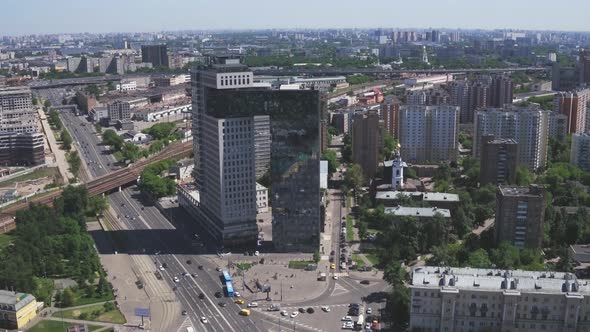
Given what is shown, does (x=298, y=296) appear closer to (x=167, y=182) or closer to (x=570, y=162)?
(x=167, y=182)

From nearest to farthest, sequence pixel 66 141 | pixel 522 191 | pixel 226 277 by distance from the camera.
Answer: pixel 226 277 < pixel 522 191 < pixel 66 141

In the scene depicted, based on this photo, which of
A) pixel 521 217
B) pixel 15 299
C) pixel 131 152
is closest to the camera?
pixel 15 299

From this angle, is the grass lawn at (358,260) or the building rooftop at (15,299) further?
the grass lawn at (358,260)

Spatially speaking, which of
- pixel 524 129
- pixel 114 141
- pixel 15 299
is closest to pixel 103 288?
pixel 15 299

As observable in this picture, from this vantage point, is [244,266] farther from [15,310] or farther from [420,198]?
[420,198]

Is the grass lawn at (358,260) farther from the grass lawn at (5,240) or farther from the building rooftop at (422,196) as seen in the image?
the grass lawn at (5,240)

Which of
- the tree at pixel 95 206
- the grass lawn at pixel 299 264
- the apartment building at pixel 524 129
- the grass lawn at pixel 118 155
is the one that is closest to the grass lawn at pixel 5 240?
Answer: the tree at pixel 95 206
